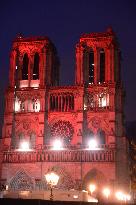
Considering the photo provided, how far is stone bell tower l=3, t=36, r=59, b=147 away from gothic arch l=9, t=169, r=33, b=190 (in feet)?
14.1

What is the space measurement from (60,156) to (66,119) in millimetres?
5245

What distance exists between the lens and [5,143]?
51.4m

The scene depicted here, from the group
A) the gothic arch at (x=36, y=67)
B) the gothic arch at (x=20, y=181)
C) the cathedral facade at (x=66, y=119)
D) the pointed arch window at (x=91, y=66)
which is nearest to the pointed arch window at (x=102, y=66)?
the cathedral facade at (x=66, y=119)

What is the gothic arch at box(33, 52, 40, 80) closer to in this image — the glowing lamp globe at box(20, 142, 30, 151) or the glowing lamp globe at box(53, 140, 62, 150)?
the glowing lamp globe at box(20, 142, 30, 151)

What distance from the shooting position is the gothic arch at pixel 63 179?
155 ft

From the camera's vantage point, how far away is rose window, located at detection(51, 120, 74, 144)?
51.3 meters

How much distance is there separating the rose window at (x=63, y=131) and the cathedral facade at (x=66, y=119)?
0.13 meters

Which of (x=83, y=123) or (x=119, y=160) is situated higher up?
(x=83, y=123)

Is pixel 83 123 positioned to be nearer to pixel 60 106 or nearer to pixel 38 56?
pixel 60 106

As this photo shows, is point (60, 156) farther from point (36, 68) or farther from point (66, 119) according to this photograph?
point (36, 68)

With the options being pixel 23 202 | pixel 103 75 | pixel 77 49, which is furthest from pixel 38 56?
pixel 23 202

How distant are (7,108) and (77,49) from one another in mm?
12036

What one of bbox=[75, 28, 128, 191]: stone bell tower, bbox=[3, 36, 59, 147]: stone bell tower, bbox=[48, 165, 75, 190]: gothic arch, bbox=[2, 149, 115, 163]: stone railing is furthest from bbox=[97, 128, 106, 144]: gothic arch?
bbox=[3, 36, 59, 147]: stone bell tower

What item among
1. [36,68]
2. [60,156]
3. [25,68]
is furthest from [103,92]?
[25,68]
